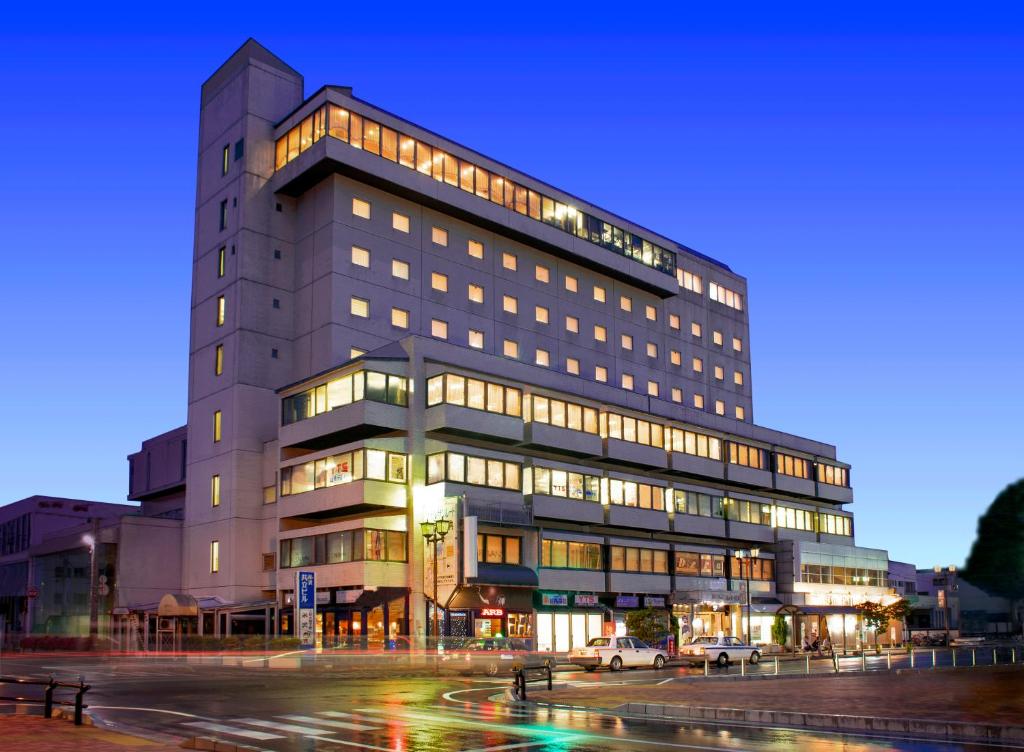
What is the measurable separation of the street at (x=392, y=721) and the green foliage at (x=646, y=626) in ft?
107

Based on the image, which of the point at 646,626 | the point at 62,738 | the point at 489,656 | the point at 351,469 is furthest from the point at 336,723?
the point at 646,626

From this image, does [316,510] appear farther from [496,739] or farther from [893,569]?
[893,569]

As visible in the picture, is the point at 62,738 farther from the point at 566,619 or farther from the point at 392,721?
the point at 566,619

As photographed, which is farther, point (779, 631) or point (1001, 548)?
point (779, 631)

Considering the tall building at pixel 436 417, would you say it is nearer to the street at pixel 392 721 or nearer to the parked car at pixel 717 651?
the parked car at pixel 717 651

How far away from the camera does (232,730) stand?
21688 mm

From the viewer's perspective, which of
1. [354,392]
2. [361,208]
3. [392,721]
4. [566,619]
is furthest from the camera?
[361,208]

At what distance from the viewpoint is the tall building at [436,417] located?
6594 centimetres

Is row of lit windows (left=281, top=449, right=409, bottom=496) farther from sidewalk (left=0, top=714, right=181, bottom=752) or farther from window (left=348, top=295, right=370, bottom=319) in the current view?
sidewalk (left=0, top=714, right=181, bottom=752)

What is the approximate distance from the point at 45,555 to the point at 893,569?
13080 centimetres

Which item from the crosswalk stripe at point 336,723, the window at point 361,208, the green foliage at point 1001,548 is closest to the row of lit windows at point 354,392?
the window at point 361,208

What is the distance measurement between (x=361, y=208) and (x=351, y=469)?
2239 centimetres

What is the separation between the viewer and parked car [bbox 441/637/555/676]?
164 feet

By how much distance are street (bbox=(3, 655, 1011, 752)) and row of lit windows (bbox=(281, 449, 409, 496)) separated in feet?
81.3
